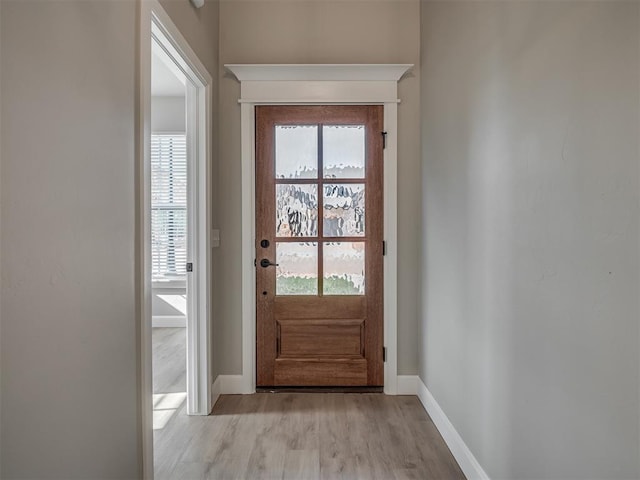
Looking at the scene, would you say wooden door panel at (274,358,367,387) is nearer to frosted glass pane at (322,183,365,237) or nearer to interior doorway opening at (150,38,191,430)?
frosted glass pane at (322,183,365,237)

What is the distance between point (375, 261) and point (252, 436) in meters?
1.34

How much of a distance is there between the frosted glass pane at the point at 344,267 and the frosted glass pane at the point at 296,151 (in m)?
0.54

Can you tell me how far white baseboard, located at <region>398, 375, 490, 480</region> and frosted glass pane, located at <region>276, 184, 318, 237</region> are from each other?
48.5 inches

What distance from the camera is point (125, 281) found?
1353 mm

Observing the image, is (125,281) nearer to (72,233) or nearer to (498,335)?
(72,233)

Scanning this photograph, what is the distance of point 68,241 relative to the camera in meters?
1.05

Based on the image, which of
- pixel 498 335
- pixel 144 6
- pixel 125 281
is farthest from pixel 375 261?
pixel 144 6

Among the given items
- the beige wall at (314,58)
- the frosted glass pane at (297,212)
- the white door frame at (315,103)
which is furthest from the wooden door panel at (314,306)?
the frosted glass pane at (297,212)

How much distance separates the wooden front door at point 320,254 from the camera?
268 cm

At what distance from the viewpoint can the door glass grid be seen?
106 inches

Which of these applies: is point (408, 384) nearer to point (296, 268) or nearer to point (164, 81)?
point (296, 268)

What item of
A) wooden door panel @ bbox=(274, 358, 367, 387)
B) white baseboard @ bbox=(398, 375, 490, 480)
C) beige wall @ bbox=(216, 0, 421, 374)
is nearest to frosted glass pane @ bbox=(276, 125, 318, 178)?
beige wall @ bbox=(216, 0, 421, 374)

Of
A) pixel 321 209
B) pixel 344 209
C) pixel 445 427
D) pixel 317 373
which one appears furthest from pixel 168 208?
pixel 445 427

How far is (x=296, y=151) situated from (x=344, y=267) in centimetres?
88
